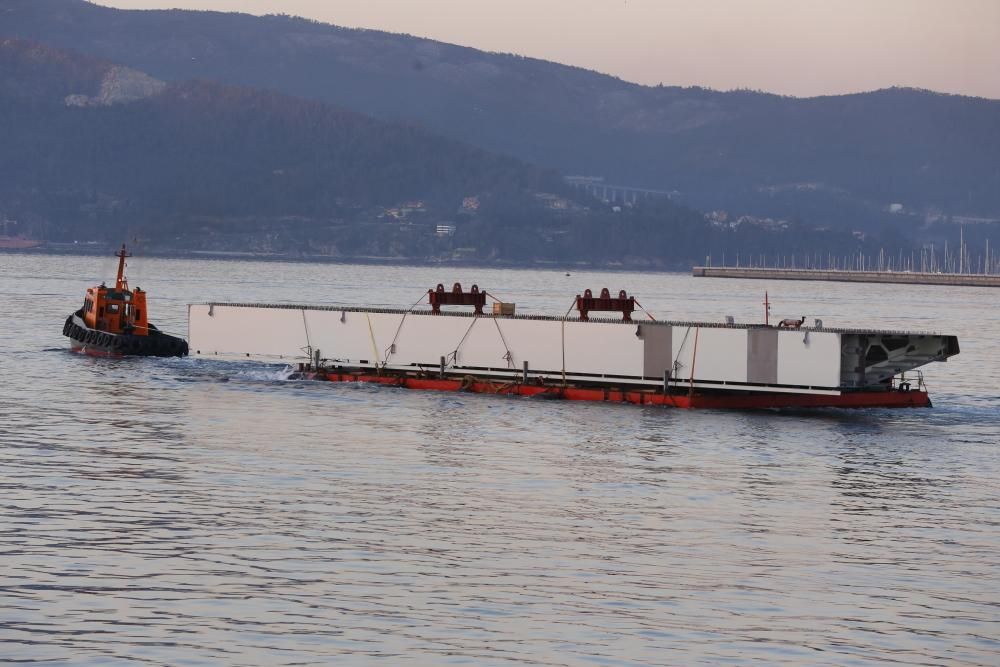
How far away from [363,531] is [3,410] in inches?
1348

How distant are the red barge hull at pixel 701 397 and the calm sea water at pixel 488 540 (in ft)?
12.2

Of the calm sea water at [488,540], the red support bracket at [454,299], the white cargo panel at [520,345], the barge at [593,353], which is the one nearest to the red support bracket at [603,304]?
the barge at [593,353]

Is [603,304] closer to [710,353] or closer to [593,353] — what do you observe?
[593,353]

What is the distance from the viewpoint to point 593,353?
7875cm

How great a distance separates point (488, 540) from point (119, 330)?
70.6m

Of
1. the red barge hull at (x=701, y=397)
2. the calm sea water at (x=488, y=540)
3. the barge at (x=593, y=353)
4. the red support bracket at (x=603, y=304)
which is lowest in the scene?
the calm sea water at (x=488, y=540)

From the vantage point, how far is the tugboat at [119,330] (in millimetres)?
101688

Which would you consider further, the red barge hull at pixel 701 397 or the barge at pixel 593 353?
the barge at pixel 593 353

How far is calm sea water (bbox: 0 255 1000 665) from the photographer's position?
28.4 meters

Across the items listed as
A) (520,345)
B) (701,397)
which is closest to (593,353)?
(520,345)

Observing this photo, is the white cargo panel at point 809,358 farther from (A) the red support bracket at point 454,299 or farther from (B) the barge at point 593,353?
(A) the red support bracket at point 454,299

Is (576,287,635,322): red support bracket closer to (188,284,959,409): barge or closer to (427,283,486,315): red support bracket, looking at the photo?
(188,284,959,409): barge

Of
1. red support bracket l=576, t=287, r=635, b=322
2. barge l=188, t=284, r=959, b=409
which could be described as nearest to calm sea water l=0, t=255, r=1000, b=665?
barge l=188, t=284, r=959, b=409

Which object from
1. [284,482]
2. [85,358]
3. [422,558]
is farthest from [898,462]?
[85,358]
